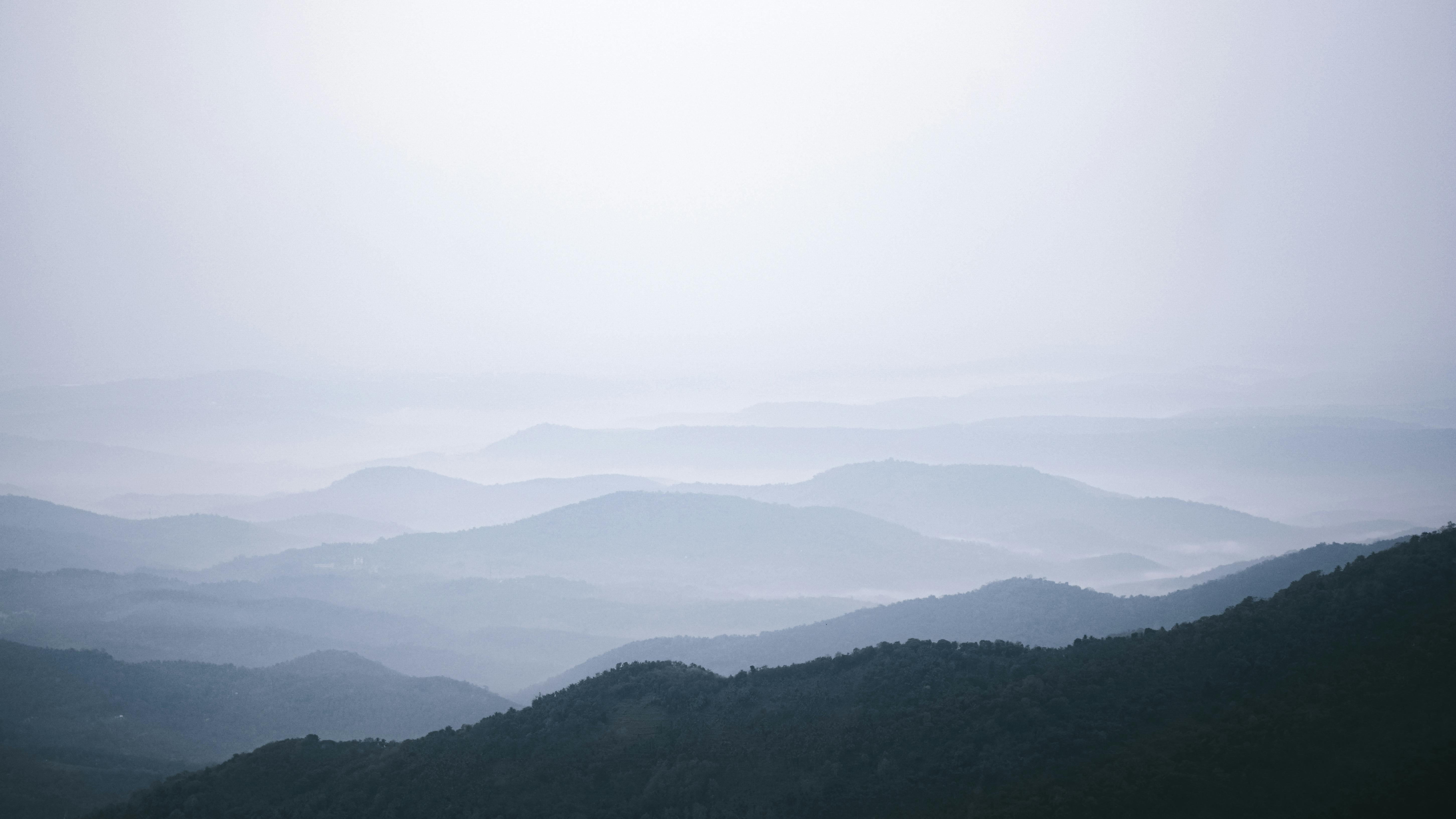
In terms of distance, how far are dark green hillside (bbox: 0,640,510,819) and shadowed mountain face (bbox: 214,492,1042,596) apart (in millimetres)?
65332

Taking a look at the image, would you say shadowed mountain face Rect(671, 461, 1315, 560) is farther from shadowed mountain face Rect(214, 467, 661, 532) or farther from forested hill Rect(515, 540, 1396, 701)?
forested hill Rect(515, 540, 1396, 701)

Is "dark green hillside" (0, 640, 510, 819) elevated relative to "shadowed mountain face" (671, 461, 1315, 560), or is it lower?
lower

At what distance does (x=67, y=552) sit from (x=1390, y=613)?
148 meters

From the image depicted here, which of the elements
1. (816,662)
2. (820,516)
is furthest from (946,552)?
(816,662)

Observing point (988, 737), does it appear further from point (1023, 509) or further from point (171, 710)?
point (1023, 509)

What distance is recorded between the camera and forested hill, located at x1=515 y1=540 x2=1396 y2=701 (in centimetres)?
5112

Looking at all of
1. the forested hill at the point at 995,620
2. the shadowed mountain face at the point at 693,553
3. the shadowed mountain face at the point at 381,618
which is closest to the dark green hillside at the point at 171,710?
the forested hill at the point at 995,620

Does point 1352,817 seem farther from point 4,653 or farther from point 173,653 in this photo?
point 173,653

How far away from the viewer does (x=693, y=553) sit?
136875 mm

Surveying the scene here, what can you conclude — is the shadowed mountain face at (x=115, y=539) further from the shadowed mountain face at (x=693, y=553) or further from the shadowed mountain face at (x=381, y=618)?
the shadowed mountain face at (x=381, y=618)

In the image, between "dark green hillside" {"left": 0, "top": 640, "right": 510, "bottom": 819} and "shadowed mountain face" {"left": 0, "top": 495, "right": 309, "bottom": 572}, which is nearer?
"dark green hillside" {"left": 0, "top": 640, "right": 510, "bottom": 819}

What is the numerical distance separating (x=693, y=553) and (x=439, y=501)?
81.8 meters

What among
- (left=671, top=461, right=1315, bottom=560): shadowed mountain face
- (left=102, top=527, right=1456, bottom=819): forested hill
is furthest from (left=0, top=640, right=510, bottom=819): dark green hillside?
(left=671, top=461, right=1315, bottom=560): shadowed mountain face

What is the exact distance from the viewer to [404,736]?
4988 cm
